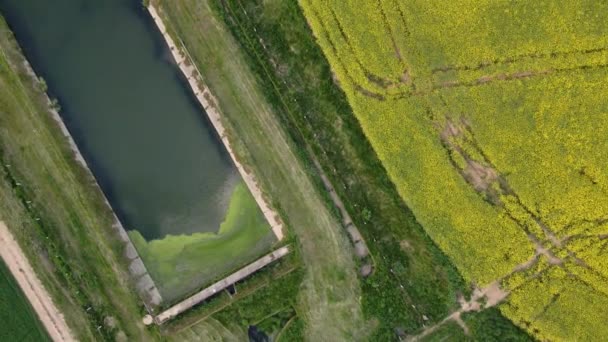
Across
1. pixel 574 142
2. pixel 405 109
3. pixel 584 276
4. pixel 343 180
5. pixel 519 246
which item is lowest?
pixel 584 276

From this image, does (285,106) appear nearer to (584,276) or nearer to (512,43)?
(512,43)

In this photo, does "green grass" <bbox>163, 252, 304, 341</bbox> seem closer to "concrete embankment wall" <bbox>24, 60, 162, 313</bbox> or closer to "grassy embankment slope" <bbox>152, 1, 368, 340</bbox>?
"grassy embankment slope" <bbox>152, 1, 368, 340</bbox>

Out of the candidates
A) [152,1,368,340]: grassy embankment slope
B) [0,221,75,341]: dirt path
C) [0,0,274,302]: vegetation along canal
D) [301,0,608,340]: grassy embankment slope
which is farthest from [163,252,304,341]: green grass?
[301,0,608,340]: grassy embankment slope

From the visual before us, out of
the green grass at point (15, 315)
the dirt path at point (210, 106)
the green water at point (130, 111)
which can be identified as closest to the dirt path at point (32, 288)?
the green grass at point (15, 315)

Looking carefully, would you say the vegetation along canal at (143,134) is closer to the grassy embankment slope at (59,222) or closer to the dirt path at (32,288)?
the grassy embankment slope at (59,222)

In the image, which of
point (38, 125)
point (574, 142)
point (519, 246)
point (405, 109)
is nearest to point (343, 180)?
point (405, 109)

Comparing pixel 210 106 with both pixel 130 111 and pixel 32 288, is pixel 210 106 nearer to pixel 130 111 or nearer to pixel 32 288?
pixel 130 111

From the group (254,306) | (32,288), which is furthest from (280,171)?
(32,288)
